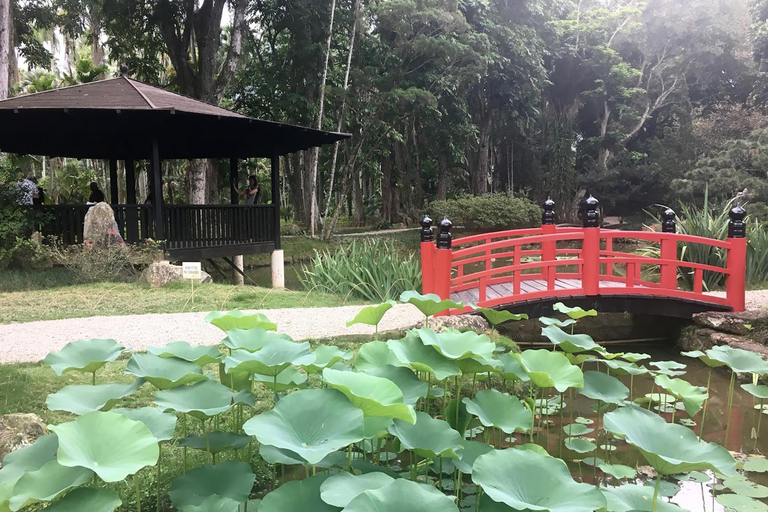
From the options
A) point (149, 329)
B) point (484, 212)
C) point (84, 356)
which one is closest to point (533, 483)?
point (84, 356)

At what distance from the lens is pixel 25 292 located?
7.61 m

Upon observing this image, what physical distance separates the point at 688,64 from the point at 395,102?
14.5m

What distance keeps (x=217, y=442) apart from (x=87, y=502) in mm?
582

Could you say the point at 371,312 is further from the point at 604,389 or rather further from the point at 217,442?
the point at 604,389

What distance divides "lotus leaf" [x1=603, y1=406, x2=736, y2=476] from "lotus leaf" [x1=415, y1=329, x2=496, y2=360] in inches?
20.1

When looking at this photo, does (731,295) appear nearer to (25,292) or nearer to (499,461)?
(499,461)

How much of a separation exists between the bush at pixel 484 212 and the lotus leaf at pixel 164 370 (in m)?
17.0

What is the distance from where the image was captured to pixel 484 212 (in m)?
19.2

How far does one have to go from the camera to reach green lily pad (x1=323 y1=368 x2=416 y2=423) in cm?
161

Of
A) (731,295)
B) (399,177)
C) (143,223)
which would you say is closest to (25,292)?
(143,223)

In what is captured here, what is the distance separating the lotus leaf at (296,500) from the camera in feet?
4.83

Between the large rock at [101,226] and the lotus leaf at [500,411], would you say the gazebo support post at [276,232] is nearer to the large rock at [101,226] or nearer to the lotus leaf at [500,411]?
the large rock at [101,226]

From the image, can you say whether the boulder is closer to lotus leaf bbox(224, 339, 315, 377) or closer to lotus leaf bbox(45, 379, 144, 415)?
lotus leaf bbox(45, 379, 144, 415)

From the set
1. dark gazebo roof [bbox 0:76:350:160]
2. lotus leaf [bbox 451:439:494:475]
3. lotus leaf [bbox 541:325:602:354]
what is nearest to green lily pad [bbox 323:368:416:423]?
lotus leaf [bbox 451:439:494:475]
